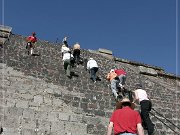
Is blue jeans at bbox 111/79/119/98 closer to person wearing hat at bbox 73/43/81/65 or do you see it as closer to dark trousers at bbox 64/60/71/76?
dark trousers at bbox 64/60/71/76

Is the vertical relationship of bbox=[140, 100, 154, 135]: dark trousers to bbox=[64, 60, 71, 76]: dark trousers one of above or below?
below

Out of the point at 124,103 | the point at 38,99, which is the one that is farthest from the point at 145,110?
the point at 124,103

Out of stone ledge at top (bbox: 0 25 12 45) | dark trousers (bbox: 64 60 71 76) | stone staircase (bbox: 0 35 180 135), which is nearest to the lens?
stone staircase (bbox: 0 35 180 135)

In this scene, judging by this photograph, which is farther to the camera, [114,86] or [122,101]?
[114,86]

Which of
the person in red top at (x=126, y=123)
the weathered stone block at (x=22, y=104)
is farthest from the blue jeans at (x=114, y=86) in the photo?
the person in red top at (x=126, y=123)

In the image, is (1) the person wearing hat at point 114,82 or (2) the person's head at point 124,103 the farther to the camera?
(1) the person wearing hat at point 114,82

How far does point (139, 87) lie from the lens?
38.2ft

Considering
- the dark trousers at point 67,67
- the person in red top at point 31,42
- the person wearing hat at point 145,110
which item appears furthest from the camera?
the person in red top at point 31,42

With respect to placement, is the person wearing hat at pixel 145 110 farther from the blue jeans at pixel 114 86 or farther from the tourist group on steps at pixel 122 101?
the blue jeans at pixel 114 86

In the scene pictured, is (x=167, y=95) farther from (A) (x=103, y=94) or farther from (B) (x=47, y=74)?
(B) (x=47, y=74)

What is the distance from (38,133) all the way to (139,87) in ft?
12.1

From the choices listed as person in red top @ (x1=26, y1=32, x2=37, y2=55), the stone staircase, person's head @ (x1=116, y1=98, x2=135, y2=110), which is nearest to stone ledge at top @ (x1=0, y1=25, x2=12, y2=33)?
person in red top @ (x1=26, y1=32, x2=37, y2=55)

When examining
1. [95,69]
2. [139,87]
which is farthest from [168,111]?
[95,69]

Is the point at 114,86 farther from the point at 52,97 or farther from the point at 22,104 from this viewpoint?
the point at 22,104
